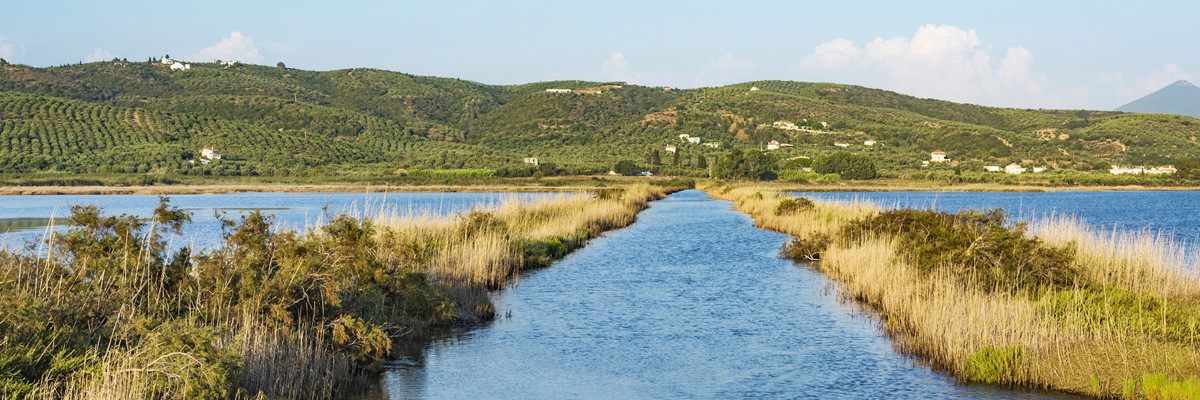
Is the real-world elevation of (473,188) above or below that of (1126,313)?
below

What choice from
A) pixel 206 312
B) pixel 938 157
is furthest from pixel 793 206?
pixel 938 157

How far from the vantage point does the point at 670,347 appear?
11.5 metres

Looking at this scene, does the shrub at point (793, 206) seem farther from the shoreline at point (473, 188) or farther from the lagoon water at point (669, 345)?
the shoreline at point (473, 188)

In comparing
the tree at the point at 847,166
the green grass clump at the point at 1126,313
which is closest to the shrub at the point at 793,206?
the green grass clump at the point at 1126,313

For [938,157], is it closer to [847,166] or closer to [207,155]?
[847,166]

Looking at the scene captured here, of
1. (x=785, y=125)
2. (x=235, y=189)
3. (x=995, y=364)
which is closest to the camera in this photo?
(x=995, y=364)

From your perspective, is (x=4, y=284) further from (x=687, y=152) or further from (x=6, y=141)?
(x=687, y=152)

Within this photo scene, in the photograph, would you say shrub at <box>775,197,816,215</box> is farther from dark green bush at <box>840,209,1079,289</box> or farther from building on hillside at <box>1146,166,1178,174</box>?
building on hillside at <box>1146,166,1178,174</box>

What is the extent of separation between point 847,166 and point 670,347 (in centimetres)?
8742

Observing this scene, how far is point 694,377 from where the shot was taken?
9875 mm

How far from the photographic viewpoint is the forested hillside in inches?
4021

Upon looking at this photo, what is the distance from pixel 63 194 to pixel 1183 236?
74610 millimetres

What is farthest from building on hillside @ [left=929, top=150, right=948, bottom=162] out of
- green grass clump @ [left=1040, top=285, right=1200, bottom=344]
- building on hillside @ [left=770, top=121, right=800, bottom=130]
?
green grass clump @ [left=1040, top=285, right=1200, bottom=344]

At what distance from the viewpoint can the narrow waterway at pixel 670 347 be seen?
934 cm
